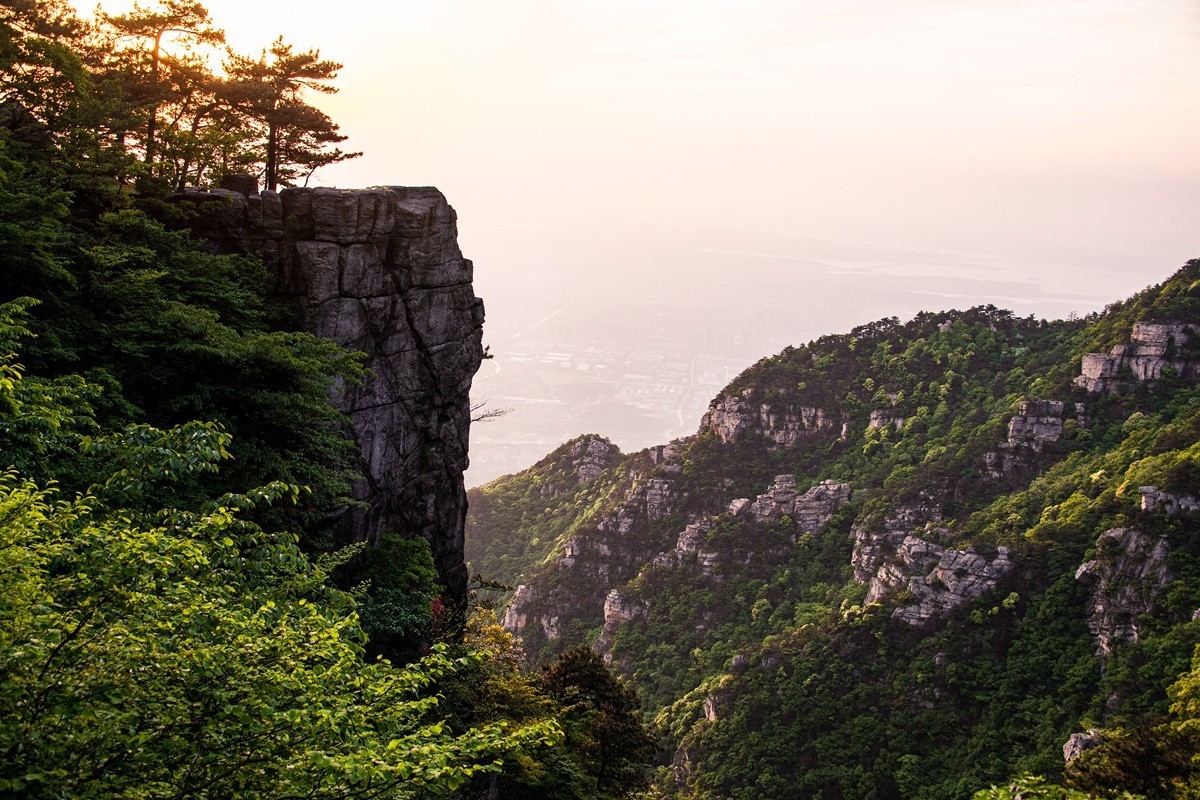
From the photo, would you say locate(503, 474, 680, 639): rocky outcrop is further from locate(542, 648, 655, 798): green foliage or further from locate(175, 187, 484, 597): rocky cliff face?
locate(542, 648, 655, 798): green foliage

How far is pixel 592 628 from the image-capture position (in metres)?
59.8

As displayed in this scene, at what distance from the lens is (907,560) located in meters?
44.7

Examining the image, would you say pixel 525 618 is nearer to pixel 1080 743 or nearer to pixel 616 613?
pixel 616 613

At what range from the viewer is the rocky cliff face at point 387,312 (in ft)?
85.5

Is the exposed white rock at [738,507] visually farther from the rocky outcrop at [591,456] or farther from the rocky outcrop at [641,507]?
the rocky outcrop at [591,456]

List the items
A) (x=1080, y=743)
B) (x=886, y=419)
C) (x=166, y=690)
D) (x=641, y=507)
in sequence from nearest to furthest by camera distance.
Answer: (x=166, y=690) → (x=1080, y=743) → (x=886, y=419) → (x=641, y=507)

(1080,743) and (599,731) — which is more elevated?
(599,731)

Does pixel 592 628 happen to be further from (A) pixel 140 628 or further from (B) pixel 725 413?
(A) pixel 140 628

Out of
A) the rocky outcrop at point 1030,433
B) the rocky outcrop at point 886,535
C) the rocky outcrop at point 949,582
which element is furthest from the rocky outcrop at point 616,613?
the rocky outcrop at point 1030,433

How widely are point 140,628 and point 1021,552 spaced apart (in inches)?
1656

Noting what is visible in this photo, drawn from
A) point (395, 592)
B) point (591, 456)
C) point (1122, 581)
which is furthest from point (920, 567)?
point (591, 456)

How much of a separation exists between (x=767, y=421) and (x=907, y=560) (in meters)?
23.3

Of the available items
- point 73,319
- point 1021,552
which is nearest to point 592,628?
point 1021,552

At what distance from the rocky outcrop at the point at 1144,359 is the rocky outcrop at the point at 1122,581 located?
17219mm
